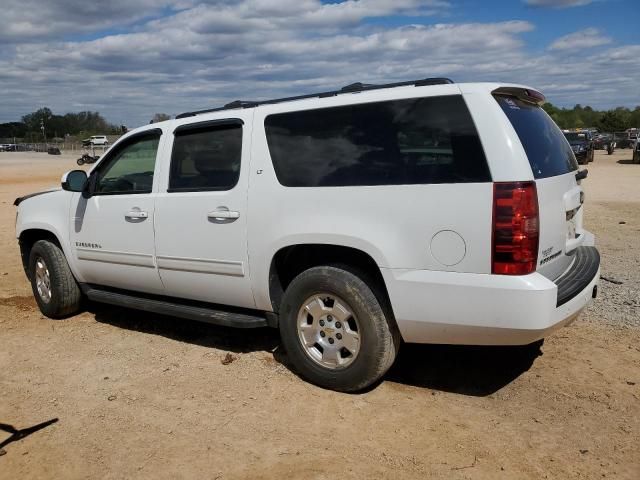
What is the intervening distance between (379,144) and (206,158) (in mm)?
1594

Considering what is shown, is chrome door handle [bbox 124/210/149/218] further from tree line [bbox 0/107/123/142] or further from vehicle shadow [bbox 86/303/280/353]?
tree line [bbox 0/107/123/142]

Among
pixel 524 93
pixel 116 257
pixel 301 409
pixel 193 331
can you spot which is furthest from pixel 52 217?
pixel 524 93

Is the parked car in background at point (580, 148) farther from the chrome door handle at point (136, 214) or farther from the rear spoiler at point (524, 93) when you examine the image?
the chrome door handle at point (136, 214)

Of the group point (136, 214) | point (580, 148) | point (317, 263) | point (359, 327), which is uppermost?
point (136, 214)

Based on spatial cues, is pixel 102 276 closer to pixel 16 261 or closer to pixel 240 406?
pixel 240 406

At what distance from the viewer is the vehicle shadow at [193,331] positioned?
18.0 ft

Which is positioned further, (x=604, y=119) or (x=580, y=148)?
(x=604, y=119)

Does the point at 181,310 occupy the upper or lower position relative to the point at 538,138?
lower

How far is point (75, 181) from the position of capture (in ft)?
19.2

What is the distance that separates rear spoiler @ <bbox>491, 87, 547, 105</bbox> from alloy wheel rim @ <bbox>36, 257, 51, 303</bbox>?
4.68 meters

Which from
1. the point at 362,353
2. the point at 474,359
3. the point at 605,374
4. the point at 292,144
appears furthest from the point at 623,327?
the point at 292,144

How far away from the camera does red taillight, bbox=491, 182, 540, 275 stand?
11.6ft

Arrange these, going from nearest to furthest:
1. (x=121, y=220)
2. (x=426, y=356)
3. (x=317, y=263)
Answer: (x=317, y=263), (x=426, y=356), (x=121, y=220)

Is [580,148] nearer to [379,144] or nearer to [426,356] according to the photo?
[426,356]
